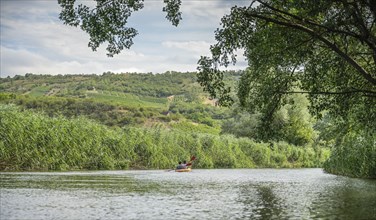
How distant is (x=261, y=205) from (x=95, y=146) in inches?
826

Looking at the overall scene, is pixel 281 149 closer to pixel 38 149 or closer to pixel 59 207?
pixel 38 149

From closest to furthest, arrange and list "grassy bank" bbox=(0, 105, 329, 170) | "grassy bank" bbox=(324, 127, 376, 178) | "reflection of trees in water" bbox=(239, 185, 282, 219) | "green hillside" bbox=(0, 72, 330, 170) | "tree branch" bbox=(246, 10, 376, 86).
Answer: "reflection of trees in water" bbox=(239, 185, 282, 219), "tree branch" bbox=(246, 10, 376, 86), "grassy bank" bbox=(324, 127, 376, 178), "grassy bank" bbox=(0, 105, 329, 170), "green hillside" bbox=(0, 72, 330, 170)

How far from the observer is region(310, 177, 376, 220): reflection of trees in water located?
48.3ft

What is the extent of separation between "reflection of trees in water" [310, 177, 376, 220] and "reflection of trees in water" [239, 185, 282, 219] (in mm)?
1126

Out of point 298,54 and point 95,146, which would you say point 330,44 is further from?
point 95,146

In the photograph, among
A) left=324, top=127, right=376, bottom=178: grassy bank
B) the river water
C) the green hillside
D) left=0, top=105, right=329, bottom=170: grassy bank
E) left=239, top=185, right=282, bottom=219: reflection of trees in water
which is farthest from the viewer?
the green hillside

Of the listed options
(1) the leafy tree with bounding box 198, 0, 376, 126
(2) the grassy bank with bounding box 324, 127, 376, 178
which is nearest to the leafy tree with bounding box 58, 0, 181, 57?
(1) the leafy tree with bounding box 198, 0, 376, 126

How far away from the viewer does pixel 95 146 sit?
36250mm

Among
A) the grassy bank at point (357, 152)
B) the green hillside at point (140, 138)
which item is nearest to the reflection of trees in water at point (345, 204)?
the green hillside at point (140, 138)

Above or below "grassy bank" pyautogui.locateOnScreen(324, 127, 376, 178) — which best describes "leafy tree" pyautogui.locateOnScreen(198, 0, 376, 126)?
above

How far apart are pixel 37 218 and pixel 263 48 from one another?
11604mm

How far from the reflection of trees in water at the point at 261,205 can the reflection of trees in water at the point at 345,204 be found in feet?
→ 3.69

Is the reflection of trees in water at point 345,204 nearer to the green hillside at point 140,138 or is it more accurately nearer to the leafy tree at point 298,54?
the leafy tree at point 298,54

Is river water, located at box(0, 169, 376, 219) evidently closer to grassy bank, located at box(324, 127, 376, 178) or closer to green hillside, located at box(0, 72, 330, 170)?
green hillside, located at box(0, 72, 330, 170)
